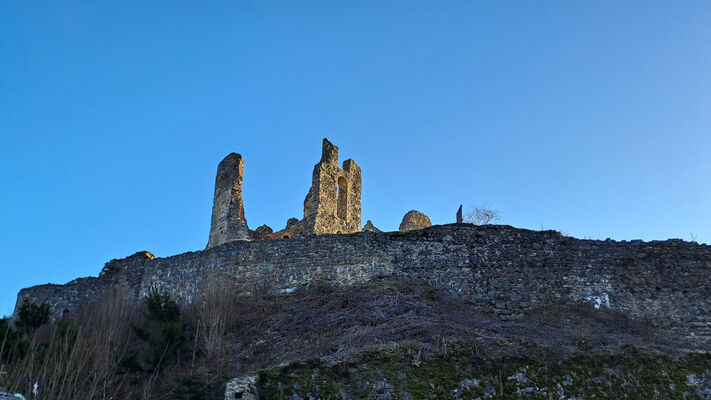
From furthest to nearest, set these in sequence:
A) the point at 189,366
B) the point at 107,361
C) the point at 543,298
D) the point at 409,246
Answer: the point at 409,246 < the point at 543,298 < the point at 189,366 < the point at 107,361

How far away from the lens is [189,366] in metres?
13.9

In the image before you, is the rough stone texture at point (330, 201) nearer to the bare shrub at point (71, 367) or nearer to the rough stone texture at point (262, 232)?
the rough stone texture at point (262, 232)

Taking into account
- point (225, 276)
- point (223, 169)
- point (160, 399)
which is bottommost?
point (160, 399)

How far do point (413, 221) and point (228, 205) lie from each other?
11057 millimetres

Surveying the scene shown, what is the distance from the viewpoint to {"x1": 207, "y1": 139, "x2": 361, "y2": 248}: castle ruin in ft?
80.4

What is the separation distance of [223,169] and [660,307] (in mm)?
16614

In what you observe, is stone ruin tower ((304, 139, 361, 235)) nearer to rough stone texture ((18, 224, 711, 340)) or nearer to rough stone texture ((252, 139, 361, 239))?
rough stone texture ((252, 139, 361, 239))

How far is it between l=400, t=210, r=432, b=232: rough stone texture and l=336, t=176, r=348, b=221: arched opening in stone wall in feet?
15.6

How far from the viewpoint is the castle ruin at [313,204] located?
24.5m

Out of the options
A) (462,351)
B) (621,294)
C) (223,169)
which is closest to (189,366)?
(462,351)

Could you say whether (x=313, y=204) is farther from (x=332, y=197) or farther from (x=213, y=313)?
(x=213, y=313)

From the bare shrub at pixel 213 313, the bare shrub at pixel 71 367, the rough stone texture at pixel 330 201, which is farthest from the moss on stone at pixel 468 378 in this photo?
the rough stone texture at pixel 330 201

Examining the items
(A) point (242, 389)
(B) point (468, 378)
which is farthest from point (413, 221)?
(A) point (242, 389)

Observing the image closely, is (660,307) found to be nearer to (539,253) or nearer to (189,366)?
(539,253)
